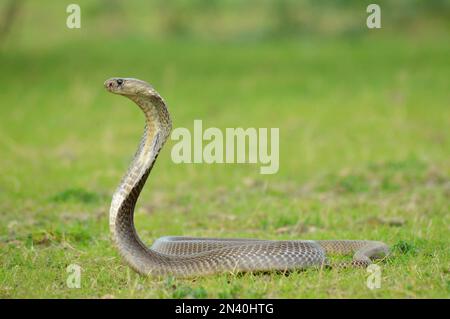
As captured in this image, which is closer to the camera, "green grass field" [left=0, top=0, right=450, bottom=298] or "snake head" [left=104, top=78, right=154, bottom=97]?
"snake head" [left=104, top=78, right=154, bottom=97]

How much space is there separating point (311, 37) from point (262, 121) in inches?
370

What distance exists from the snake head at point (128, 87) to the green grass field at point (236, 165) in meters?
1.41

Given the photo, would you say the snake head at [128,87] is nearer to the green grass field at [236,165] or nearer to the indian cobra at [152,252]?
the indian cobra at [152,252]

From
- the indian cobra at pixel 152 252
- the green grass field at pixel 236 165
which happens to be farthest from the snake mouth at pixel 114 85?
the green grass field at pixel 236 165

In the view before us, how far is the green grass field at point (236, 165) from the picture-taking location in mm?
6637

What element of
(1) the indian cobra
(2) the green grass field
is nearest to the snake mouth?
(1) the indian cobra

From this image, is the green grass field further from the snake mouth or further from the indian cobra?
the snake mouth

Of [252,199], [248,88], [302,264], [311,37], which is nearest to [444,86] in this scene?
[248,88]

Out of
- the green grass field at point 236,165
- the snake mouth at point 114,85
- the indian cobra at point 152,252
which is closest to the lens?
the snake mouth at point 114,85

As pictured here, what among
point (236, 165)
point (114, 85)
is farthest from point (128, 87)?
point (236, 165)

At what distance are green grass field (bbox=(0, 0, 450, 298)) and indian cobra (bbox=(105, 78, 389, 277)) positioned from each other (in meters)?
0.11

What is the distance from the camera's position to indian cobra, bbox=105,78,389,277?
6.23m

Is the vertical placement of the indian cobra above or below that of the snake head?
below

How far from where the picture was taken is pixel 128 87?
20.1ft
